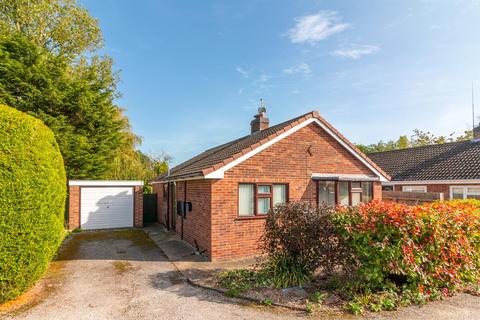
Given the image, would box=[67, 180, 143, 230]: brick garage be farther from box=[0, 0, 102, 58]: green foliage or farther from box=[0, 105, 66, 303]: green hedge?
box=[0, 0, 102, 58]: green foliage

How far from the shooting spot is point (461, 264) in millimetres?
6031

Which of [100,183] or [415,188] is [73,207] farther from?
[415,188]

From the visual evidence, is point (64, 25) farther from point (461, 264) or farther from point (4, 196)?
point (461, 264)

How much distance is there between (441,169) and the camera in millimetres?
17094

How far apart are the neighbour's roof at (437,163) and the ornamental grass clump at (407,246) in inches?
473

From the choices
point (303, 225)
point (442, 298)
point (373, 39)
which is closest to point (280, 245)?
→ point (303, 225)

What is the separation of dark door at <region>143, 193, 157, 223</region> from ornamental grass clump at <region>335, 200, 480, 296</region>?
1406cm

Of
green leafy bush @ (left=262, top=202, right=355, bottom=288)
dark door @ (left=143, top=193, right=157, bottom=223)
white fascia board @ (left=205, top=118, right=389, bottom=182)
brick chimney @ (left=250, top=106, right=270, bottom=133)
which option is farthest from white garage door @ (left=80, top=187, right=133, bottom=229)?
green leafy bush @ (left=262, top=202, right=355, bottom=288)

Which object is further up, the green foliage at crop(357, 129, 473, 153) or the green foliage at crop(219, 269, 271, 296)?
the green foliage at crop(357, 129, 473, 153)

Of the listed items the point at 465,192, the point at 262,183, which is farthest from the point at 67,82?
the point at 465,192

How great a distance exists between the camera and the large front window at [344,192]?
35.9 ft

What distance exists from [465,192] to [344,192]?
9.07 metres

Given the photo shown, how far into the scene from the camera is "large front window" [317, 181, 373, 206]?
431 inches

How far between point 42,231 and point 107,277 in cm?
234
